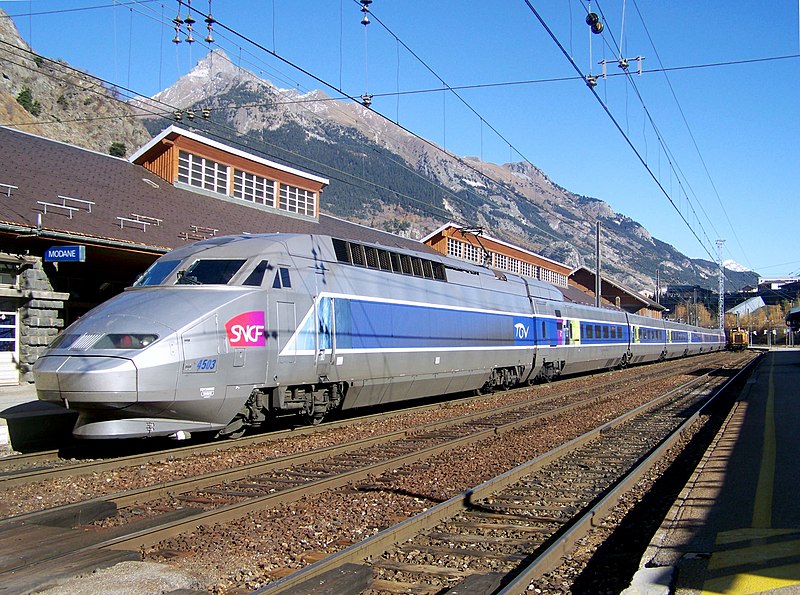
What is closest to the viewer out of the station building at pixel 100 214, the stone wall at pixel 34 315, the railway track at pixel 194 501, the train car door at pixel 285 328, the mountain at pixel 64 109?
the railway track at pixel 194 501

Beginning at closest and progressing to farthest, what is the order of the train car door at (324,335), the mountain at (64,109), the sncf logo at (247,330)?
the sncf logo at (247,330)
the train car door at (324,335)
the mountain at (64,109)

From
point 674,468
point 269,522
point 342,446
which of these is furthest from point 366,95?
point 269,522

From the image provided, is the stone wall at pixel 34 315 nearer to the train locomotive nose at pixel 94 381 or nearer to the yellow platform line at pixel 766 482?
the train locomotive nose at pixel 94 381

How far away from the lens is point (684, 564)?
554 cm

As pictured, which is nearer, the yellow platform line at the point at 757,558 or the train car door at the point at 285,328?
the yellow platform line at the point at 757,558

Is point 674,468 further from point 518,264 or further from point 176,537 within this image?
point 518,264

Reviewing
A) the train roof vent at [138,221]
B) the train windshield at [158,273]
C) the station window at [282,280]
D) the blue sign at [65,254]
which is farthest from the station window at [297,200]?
the station window at [282,280]

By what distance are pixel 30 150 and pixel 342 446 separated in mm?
18544

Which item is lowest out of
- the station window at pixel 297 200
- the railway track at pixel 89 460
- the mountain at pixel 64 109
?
the railway track at pixel 89 460

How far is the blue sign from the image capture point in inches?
680

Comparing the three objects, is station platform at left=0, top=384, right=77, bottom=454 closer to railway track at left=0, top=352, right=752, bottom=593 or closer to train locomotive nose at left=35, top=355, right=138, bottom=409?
train locomotive nose at left=35, top=355, right=138, bottom=409

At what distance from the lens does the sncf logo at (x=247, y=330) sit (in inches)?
437

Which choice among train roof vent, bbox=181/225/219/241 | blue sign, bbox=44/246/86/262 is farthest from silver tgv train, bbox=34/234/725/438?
train roof vent, bbox=181/225/219/241

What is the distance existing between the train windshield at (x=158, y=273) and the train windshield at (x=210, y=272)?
0.32 m
